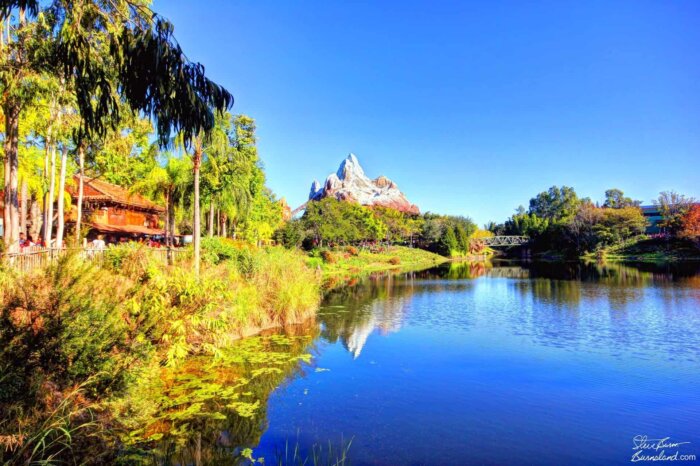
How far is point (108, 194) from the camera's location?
34.2m

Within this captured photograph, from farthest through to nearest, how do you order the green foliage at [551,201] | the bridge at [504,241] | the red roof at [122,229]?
the green foliage at [551,201] < the bridge at [504,241] < the red roof at [122,229]

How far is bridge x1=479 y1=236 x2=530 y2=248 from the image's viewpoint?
10661 centimetres

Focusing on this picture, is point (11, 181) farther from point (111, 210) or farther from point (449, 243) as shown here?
point (449, 243)

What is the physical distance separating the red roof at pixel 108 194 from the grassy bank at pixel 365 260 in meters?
16.1

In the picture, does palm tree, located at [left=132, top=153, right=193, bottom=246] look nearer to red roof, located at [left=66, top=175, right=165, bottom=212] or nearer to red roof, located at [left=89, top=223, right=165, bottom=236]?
red roof, located at [left=66, top=175, right=165, bottom=212]

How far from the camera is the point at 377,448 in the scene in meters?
7.30

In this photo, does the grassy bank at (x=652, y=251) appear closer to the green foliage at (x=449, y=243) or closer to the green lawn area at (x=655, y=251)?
the green lawn area at (x=655, y=251)

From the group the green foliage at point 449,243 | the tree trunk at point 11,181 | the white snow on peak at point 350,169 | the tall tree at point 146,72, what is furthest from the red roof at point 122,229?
the white snow on peak at point 350,169

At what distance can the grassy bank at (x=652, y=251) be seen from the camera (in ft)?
216

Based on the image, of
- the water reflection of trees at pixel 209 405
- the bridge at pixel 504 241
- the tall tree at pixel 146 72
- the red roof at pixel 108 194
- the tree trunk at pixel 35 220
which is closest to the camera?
the tall tree at pixel 146 72

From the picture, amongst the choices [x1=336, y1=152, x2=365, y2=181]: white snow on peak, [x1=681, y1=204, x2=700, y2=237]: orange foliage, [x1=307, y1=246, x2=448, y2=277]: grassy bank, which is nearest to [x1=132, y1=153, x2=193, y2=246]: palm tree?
[x1=307, y1=246, x2=448, y2=277]: grassy bank

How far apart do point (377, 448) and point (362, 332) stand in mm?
9534

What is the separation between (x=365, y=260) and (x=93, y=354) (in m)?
55.7

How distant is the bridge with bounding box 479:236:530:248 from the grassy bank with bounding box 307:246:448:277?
87.6 ft
